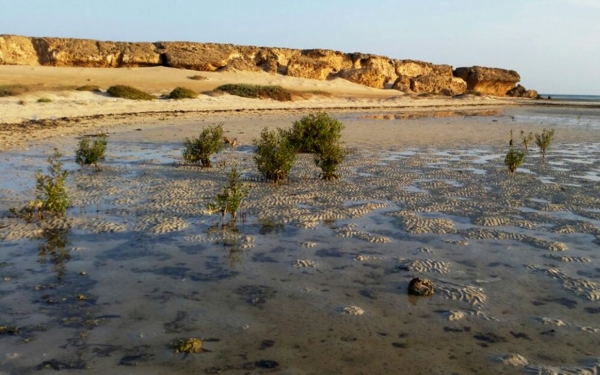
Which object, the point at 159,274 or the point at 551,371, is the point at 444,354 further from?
the point at 159,274

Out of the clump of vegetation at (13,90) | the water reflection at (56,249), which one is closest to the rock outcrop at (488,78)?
the clump of vegetation at (13,90)

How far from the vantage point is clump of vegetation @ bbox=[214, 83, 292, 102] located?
1045 inches

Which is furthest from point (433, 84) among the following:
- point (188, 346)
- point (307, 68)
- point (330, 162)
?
point (188, 346)

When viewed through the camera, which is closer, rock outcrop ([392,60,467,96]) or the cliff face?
the cliff face

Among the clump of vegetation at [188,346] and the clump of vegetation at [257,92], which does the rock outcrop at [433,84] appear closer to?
the clump of vegetation at [257,92]

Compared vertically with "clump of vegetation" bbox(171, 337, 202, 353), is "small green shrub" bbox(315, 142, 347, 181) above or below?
above

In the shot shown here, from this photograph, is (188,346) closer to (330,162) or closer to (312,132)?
(330,162)

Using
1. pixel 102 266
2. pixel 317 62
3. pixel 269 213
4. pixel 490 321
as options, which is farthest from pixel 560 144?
pixel 317 62

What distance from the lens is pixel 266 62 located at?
38250 mm

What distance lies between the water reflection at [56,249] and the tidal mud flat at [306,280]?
0.02 metres

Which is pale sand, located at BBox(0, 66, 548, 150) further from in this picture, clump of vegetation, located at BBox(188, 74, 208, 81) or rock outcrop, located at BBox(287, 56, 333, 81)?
rock outcrop, located at BBox(287, 56, 333, 81)

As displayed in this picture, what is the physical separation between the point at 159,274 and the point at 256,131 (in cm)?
1137

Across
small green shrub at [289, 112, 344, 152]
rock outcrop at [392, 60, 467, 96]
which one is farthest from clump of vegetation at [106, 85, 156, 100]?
rock outcrop at [392, 60, 467, 96]

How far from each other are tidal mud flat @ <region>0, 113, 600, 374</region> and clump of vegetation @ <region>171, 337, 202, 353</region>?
0.04 metres
